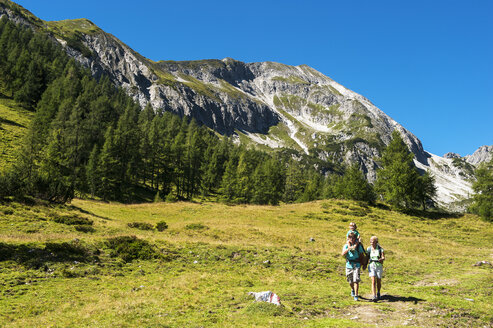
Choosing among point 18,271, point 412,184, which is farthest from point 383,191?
point 18,271

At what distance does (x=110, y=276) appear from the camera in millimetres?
15305

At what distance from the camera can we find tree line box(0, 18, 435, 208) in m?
50.0

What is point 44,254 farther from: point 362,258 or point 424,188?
point 424,188

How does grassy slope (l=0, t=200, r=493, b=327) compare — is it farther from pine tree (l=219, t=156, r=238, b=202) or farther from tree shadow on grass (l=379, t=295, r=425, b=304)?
pine tree (l=219, t=156, r=238, b=202)

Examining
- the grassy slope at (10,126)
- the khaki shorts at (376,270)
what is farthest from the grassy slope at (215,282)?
the grassy slope at (10,126)

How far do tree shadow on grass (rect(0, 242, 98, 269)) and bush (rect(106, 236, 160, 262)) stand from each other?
155 cm

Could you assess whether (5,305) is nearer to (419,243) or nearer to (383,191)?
(419,243)

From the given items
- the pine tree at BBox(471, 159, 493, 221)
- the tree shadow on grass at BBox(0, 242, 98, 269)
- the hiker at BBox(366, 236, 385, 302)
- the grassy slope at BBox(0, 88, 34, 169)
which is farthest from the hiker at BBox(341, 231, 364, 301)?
the grassy slope at BBox(0, 88, 34, 169)

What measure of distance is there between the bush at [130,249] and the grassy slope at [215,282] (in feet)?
1.67

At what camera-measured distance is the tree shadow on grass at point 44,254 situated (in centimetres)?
1477

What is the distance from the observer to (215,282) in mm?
15203

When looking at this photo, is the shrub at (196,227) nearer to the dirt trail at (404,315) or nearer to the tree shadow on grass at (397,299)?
Answer: the tree shadow on grass at (397,299)

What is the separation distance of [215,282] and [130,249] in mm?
7319

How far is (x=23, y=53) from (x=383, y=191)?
124 meters
